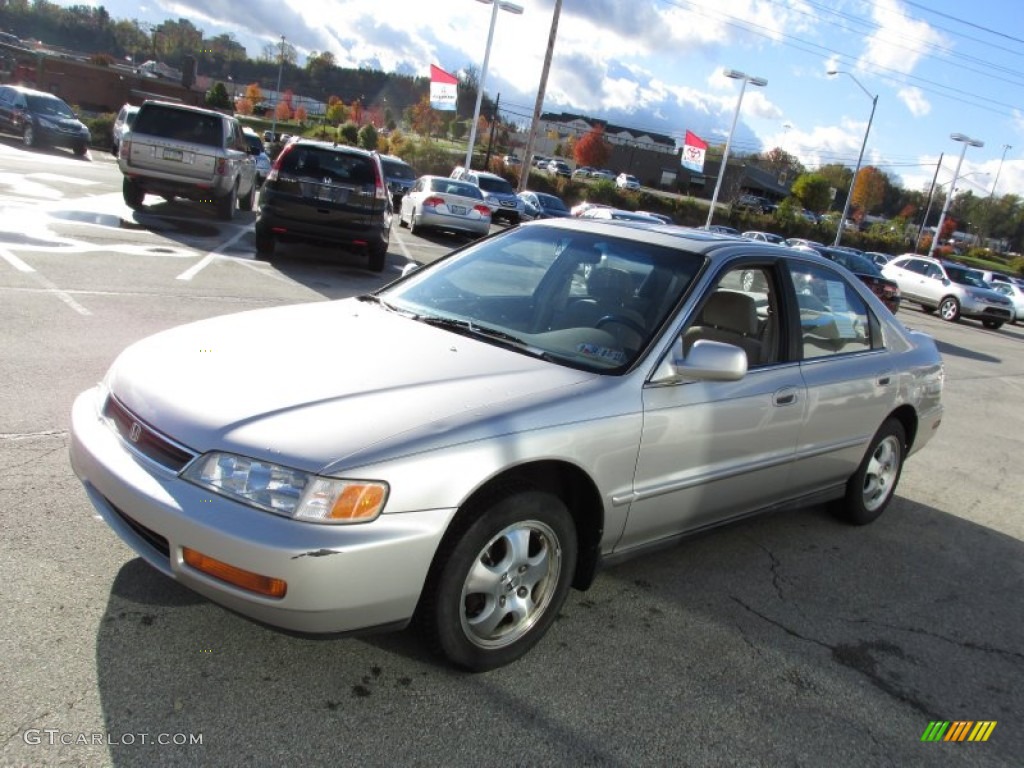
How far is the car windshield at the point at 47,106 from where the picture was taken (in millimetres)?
26000

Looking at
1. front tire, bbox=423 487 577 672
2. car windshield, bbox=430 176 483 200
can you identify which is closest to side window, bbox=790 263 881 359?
front tire, bbox=423 487 577 672

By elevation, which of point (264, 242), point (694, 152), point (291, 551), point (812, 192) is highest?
point (812, 192)

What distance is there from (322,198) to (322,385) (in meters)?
9.12

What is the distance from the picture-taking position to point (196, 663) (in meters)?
2.74

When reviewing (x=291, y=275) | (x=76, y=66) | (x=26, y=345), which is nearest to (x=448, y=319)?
(x=26, y=345)

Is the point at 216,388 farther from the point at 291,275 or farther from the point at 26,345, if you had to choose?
the point at 291,275

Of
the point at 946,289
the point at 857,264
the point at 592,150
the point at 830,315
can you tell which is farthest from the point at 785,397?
the point at 592,150

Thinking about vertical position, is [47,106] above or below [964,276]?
below

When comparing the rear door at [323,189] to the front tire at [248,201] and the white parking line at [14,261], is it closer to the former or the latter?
the white parking line at [14,261]

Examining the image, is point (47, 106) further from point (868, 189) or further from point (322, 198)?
point (868, 189)

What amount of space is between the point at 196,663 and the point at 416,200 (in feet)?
56.0

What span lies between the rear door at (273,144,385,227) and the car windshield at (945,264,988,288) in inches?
805

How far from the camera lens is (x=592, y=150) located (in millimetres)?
95188

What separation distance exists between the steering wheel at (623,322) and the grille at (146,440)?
5.94 ft
